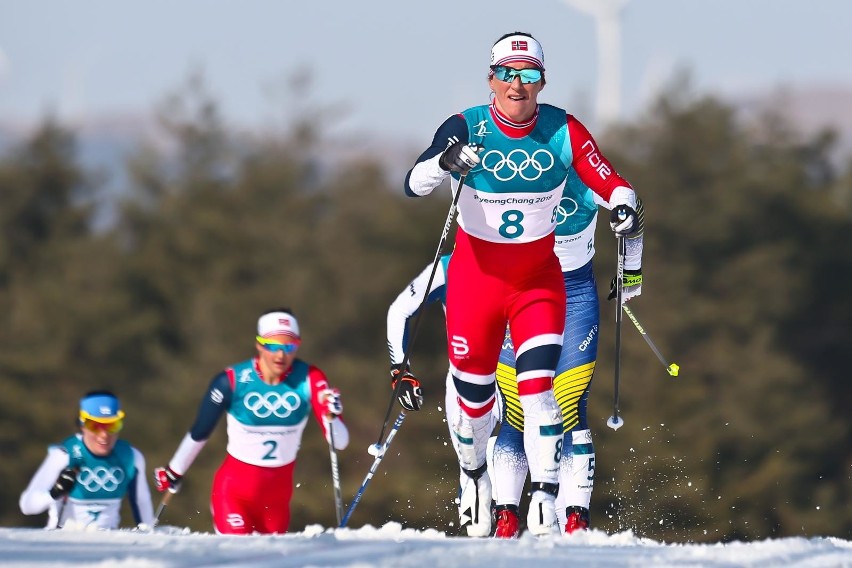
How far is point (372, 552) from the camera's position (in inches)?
267

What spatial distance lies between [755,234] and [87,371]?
19912 mm

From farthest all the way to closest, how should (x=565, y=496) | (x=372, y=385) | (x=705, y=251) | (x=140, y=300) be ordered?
1. (x=140, y=300)
2. (x=705, y=251)
3. (x=372, y=385)
4. (x=565, y=496)

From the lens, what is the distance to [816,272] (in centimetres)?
4759

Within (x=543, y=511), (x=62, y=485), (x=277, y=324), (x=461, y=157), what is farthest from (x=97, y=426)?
(x=461, y=157)

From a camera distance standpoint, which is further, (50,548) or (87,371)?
(87,371)

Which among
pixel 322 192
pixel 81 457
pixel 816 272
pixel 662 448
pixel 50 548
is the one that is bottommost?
pixel 50 548

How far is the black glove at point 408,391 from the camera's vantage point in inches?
371

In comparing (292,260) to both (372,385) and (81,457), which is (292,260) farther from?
(81,457)

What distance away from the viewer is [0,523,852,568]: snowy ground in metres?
6.44

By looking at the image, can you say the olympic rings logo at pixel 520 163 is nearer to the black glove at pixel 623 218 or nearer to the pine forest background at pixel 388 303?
the black glove at pixel 623 218

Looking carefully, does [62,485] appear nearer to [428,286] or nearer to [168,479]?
[168,479]

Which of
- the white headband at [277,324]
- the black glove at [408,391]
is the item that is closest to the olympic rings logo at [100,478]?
the white headband at [277,324]

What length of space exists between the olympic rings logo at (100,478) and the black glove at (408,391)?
4078 mm

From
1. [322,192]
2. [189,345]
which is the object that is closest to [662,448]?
[189,345]
